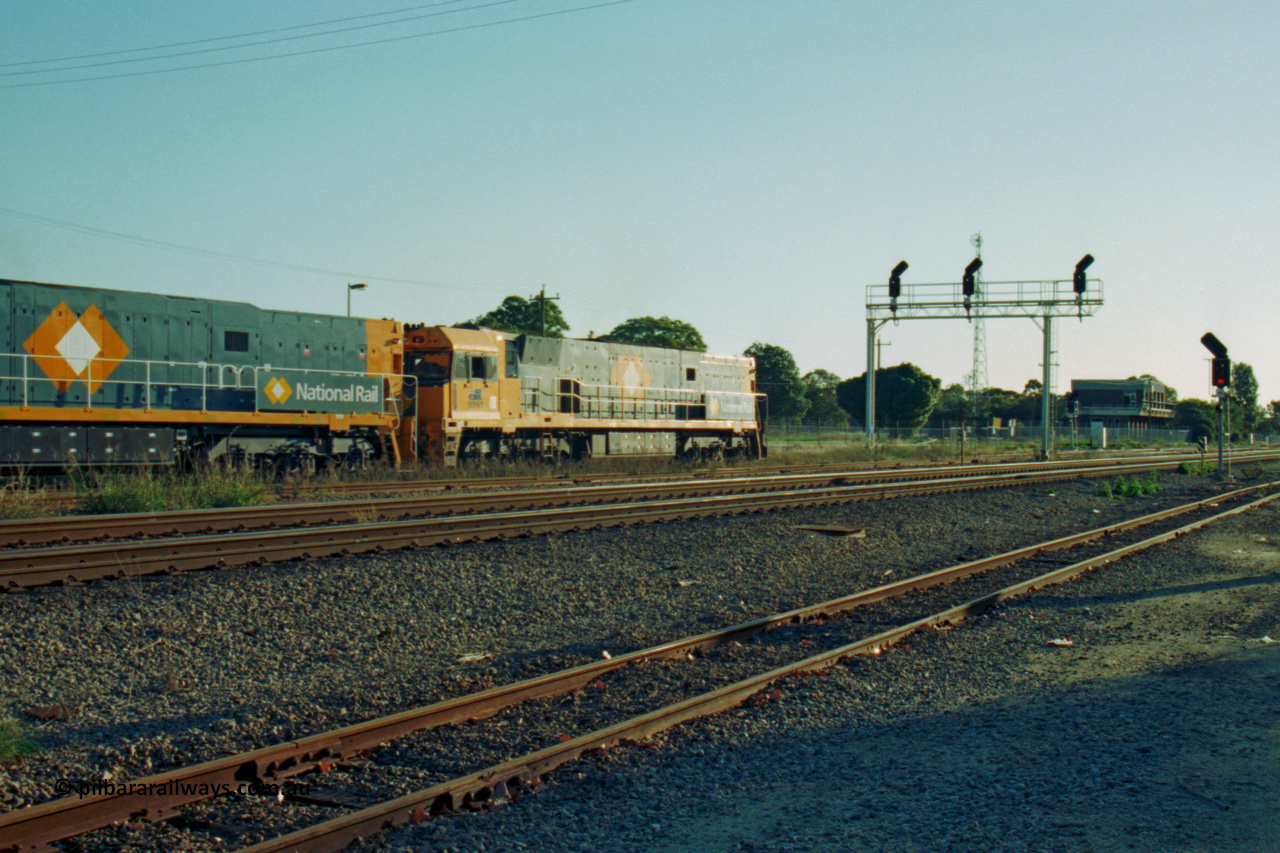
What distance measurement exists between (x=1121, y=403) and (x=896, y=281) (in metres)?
63.5

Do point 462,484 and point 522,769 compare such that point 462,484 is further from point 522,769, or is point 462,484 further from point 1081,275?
point 1081,275

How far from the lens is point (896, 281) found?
3634cm

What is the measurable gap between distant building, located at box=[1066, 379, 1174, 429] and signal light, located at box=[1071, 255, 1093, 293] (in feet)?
188

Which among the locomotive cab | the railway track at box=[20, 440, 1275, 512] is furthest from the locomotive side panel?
the railway track at box=[20, 440, 1275, 512]

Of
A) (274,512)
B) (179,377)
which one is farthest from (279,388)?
(274,512)

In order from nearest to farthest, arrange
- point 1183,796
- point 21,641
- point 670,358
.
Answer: point 1183,796, point 21,641, point 670,358

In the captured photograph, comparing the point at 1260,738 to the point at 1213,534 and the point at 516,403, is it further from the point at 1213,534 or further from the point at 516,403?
the point at 516,403

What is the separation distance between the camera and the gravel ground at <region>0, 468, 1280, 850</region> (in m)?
3.81

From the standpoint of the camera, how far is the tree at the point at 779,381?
79.2m

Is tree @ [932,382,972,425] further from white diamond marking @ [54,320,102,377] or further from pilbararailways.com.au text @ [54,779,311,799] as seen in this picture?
pilbararailways.com.au text @ [54,779,311,799]

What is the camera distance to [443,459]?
19609mm

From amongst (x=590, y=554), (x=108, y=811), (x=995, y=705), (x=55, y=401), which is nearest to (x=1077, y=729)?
(x=995, y=705)

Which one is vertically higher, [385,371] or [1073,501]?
[385,371]

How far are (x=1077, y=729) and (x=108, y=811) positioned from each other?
15.1ft
